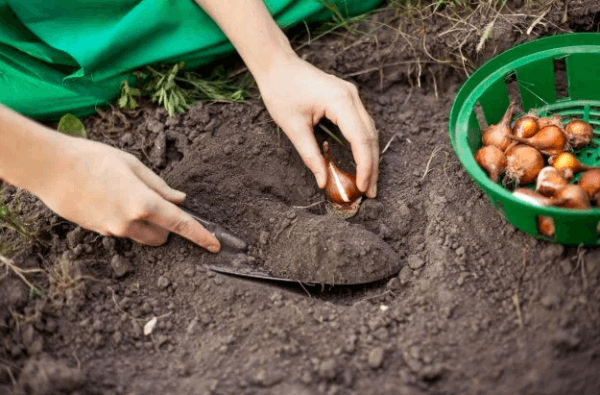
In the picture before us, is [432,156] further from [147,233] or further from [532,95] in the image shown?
[147,233]

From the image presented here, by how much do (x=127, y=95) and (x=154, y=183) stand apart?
56 cm

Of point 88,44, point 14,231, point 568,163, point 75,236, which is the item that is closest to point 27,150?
point 75,236

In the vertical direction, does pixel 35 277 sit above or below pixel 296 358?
above

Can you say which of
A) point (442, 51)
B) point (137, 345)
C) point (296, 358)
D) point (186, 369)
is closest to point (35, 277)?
point (137, 345)

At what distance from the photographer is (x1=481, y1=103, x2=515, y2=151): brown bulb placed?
173 centimetres

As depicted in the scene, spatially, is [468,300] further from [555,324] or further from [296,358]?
[296,358]

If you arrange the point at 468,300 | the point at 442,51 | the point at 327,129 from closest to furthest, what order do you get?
1. the point at 468,300
2. the point at 327,129
3. the point at 442,51

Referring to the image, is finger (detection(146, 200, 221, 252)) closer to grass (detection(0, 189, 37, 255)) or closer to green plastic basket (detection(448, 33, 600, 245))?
grass (detection(0, 189, 37, 255))

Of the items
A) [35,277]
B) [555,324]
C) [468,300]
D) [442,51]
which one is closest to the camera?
[555,324]

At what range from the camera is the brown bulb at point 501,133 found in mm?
1729

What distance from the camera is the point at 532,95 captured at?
1893 mm

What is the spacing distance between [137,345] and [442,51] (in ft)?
4.01

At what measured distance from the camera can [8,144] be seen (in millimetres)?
1517

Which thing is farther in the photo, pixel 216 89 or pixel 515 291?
pixel 216 89
